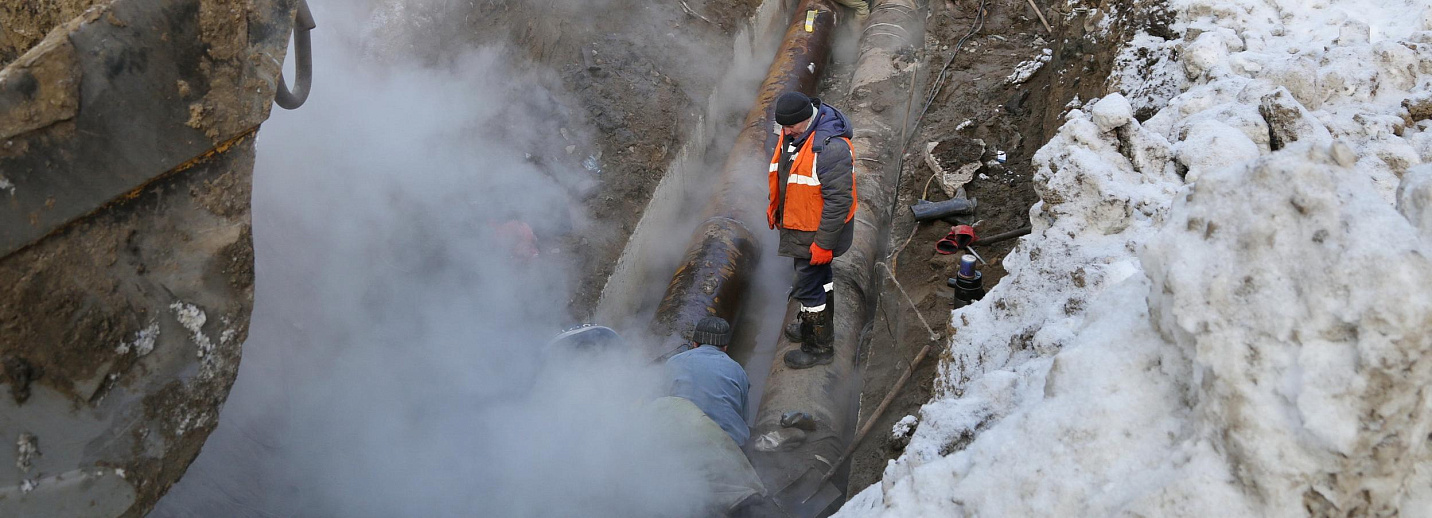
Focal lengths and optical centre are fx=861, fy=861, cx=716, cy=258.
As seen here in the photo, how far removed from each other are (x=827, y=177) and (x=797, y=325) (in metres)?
1.13

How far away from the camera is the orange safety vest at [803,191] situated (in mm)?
4598

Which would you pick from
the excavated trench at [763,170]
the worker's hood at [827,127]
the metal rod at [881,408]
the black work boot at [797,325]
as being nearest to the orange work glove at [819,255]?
the black work boot at [797,325]

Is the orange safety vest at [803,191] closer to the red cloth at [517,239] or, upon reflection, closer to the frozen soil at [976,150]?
the frozen soil at [976,150]

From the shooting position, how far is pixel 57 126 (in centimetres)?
210

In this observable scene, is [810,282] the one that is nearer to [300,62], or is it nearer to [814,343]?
[814,343]

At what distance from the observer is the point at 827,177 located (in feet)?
15.0

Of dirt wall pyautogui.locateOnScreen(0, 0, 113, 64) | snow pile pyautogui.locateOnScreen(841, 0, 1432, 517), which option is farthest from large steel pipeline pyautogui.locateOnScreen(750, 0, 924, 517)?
dirt wall pyautogui.locateOnScreen(0, 0, 113, 64)

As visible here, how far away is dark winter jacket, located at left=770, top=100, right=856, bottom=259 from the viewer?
4551mm

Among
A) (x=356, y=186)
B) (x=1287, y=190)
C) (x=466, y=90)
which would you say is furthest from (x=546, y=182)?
(x=1287, y=190)

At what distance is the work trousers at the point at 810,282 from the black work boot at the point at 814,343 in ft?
0.26

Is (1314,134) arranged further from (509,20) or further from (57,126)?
(509,20)

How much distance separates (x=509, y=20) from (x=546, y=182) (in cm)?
161

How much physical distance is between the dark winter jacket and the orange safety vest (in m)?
0.01

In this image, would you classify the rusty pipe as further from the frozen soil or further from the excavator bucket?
the excavator bucket
